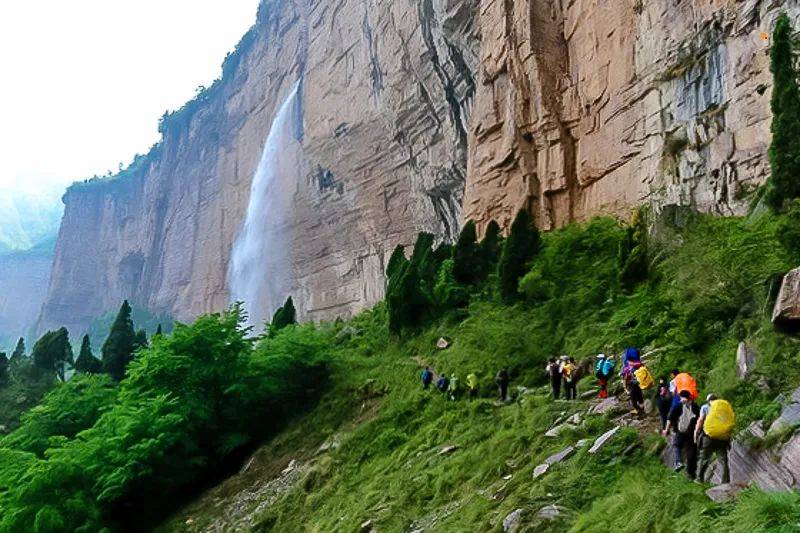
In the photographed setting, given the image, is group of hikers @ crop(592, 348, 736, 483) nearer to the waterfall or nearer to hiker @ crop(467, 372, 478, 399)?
hiker @ crop(467, 372, 478, 399)

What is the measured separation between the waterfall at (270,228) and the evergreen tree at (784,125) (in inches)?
Answer: 1475

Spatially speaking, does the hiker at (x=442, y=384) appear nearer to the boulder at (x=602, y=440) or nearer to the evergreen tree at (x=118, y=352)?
Answer: the boulder at (x=602, y=440)

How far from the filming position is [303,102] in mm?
47000

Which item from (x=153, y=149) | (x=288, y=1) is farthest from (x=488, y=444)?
(x=153, y=149)

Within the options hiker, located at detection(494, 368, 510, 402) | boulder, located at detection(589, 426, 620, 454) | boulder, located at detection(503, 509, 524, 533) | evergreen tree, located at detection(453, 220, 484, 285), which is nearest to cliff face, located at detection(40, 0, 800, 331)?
evergreen tree, located at detection(453, 220, 484, 285)

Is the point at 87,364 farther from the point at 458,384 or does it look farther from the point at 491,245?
the point at 458,384

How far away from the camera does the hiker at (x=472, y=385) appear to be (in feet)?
42.1

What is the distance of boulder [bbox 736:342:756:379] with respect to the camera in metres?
6.85

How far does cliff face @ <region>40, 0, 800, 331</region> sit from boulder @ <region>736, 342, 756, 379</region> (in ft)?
28.0

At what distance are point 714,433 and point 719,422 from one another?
0.35 feet

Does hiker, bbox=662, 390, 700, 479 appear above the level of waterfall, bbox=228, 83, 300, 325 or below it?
below

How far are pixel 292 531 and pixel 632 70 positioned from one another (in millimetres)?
16017

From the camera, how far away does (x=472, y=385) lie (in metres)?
12.8

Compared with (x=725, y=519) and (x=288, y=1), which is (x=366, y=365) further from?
(x=288, y=1)
